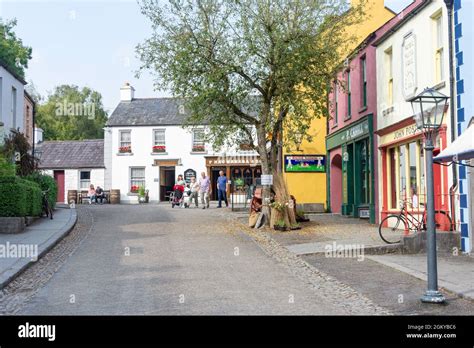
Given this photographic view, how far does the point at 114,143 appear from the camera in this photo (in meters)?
43.1

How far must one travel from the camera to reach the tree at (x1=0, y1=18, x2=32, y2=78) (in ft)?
127

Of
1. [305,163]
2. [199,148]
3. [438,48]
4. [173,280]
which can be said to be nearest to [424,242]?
[438,48]

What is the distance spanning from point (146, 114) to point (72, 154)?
22.6 feet

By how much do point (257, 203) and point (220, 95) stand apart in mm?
3736

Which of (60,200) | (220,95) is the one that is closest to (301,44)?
(220,95)

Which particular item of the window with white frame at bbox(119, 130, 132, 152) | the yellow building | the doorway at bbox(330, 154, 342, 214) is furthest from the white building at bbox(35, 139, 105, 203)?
the doorway at bbox(330, 154, 342, 214)

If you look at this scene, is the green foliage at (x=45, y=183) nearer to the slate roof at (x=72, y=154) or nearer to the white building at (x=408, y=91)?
the white building at (x=408, y=91)

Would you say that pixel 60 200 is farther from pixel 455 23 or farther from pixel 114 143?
pixel 455 23

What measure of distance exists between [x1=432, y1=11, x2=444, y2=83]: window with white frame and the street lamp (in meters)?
6.31

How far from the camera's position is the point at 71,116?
64.2 meters

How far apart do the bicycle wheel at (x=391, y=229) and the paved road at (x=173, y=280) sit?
3.01 m

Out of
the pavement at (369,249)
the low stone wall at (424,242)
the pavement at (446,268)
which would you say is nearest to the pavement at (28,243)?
the pavement at (369,249)

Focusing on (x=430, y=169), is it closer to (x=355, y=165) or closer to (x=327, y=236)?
(x=327, y=236)

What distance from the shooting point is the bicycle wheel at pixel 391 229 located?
13891mm
